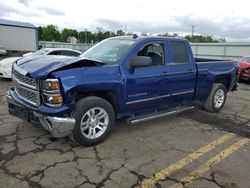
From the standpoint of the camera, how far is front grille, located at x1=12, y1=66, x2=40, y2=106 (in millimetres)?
3853

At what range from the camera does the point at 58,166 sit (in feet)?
11.7

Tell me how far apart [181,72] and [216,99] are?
6.36ft

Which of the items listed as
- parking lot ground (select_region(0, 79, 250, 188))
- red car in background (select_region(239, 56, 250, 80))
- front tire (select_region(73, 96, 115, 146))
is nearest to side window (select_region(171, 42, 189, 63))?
parking lot ground (select_region(0, 79, 250, 188))

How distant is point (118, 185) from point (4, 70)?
8418mm

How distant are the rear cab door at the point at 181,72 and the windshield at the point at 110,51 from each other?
1.07 meters

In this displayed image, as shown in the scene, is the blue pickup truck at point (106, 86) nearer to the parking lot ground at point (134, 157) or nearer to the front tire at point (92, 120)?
the front tire at point (92, 120)

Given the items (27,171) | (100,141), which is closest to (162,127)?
(100,141)

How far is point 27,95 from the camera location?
13.5 ft

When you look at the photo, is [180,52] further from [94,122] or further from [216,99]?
[94,122]

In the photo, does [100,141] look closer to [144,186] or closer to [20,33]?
[144,186]

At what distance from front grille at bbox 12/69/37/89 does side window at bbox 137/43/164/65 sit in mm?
2170

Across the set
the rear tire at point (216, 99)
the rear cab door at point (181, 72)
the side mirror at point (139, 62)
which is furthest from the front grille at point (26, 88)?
the rear tire at point (216, 99)

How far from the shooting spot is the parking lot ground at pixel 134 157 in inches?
129

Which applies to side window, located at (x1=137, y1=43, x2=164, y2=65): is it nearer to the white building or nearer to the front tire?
the front tire
